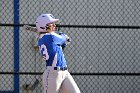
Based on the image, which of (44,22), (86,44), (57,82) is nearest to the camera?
(57,82)

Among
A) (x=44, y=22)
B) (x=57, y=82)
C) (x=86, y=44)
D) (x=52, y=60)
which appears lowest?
(x=86, y=44)

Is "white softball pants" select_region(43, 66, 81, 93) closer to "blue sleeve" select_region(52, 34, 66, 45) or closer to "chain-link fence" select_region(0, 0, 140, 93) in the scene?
"blue sleeve" select_region(52, 34, 66, 45)

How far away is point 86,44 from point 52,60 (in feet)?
8.80

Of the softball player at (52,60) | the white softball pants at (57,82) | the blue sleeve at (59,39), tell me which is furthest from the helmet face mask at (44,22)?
the white softball pants at (57,82)

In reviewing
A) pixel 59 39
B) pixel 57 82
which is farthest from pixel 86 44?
pixel 57 82

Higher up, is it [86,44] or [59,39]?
[59,39]

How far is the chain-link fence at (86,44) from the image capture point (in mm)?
7824

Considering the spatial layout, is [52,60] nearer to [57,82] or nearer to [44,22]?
[57,82]

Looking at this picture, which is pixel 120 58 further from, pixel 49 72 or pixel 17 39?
pixel 49 72

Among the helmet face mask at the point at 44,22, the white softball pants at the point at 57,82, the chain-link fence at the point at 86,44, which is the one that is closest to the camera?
the white softball pants at the point at 57,82

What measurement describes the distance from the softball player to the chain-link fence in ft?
7.83

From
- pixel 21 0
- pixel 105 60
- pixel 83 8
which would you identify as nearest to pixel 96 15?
pixel 83 8

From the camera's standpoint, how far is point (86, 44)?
26.2 feet

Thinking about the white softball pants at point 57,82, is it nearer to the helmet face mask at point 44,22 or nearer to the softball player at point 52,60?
the softball player at point 52,60
